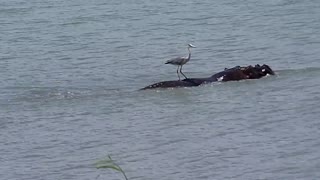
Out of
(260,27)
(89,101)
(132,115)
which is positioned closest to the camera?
(132,115)

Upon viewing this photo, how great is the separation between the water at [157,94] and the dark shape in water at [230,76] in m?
0.15

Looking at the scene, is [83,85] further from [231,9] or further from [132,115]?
[231,9]

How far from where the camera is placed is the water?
11164 mm

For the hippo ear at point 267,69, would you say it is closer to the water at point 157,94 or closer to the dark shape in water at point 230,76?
the dark shape in water at point 230,76

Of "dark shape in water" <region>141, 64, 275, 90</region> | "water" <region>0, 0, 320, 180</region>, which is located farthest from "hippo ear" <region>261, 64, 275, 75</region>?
"water" <region>0, 0, 320, 180</region>

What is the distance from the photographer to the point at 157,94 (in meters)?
15.1

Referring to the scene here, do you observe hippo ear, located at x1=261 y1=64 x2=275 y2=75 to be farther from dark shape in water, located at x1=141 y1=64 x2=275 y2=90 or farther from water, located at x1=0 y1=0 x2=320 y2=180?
water, located at x1=0 y1=0 x2=320 y2=180

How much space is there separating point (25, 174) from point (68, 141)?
1.46 m

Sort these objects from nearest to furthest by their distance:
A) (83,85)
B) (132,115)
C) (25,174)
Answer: (25,174) < (132,115) < (83,85)

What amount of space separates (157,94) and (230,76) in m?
1.22

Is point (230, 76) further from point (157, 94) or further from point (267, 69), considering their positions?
point (157, 94)

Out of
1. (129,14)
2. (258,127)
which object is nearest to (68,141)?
(258,127)

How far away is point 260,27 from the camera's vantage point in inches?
813

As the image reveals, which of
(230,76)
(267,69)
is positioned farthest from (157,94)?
(267,69)
